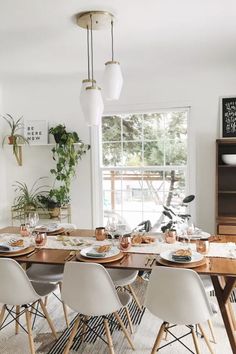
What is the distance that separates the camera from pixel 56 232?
2.95 m

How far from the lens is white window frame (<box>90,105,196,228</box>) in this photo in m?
3.96

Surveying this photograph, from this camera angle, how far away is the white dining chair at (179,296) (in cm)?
178

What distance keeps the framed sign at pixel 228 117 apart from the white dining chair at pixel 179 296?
245cm

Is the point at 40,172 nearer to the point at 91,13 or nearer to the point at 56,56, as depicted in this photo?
the point at 56,56

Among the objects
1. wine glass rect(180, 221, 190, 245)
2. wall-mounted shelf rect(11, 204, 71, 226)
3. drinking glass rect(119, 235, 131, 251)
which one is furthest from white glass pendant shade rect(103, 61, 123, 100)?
wall-mounted shelf rect(11, 204, 71, 226)

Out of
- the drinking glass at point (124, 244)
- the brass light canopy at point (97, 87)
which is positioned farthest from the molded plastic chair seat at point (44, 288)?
the brass light canopy at point (97, 87)

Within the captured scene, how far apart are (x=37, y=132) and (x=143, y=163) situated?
150 centimetres

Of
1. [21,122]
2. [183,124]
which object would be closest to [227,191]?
[183,124]

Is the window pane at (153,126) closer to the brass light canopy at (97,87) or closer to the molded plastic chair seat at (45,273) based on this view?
the brass light canopy at (97,87)

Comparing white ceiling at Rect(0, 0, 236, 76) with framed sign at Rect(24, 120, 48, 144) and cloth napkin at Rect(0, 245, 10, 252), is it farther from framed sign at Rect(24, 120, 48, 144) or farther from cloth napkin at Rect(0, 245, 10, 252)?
cloth napkin at Rect(0, 245, 10, 252)

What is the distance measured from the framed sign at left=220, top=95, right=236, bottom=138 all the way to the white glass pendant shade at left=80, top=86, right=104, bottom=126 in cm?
196

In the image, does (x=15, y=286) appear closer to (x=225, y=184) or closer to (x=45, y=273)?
(x=45, y=273)

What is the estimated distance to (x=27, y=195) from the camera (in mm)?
4441

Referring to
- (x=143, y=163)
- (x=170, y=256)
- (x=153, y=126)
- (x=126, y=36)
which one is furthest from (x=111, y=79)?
(x=143, y=163)
